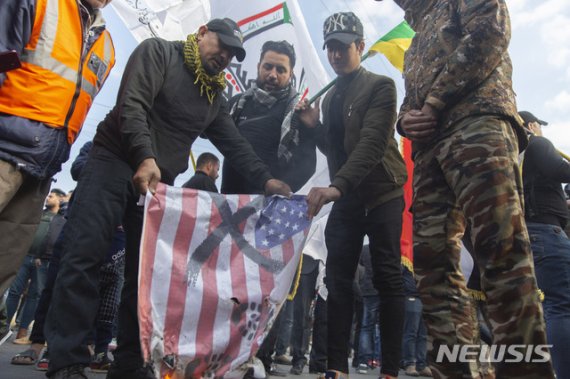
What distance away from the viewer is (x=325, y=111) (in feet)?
11.8

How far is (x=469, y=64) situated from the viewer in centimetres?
201

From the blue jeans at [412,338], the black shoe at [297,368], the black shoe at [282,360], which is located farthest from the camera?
the black shoe at [282,360]

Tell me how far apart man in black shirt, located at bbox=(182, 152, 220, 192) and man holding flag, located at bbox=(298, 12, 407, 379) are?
125 cm

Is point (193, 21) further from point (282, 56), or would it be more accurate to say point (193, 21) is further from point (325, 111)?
point (325, 111)

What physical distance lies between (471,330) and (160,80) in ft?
6.79

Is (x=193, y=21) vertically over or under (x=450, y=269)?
over

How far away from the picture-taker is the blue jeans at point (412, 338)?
655 centimetres

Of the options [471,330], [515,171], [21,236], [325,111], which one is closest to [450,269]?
[471,330]

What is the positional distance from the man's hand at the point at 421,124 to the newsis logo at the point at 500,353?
3.04 ft

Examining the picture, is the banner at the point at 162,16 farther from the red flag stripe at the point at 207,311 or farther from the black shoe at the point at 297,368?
the black shoe at the point at 297,368

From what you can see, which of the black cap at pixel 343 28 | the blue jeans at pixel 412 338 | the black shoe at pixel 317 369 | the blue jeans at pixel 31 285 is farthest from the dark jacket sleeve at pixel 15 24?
the blue jeans at pixel 412 338

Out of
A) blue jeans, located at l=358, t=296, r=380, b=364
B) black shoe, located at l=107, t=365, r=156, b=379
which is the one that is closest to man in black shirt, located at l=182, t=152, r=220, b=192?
black shoe, located at l=107, t=365, r=156, b=379

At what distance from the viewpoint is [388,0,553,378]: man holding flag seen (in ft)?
5.70

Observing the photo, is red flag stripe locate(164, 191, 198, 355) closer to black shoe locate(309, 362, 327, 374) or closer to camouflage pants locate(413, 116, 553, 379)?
camouflage pants locate(413, 116, 553, 379)
